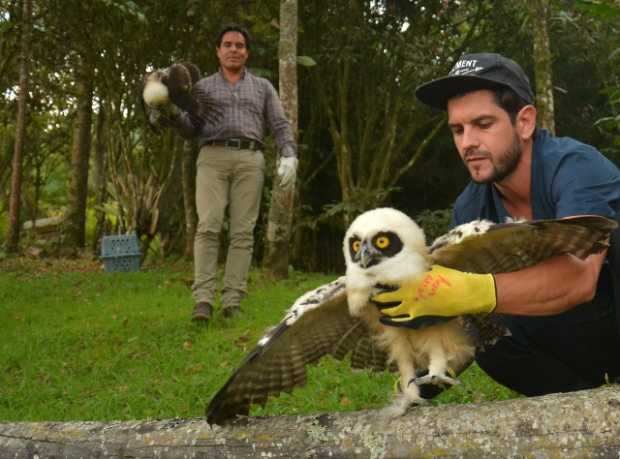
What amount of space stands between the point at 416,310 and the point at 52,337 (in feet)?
16.4

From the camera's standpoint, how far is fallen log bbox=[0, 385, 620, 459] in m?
1.85

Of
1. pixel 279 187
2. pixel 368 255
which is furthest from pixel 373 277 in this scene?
pixel 279 187

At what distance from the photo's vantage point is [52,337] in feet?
20.8

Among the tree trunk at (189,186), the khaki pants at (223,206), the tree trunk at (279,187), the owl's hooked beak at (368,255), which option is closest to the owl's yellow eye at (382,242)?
the owl's hooked beak at (368,255)

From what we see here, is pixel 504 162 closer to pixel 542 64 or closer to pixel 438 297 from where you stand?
pixel 438 297

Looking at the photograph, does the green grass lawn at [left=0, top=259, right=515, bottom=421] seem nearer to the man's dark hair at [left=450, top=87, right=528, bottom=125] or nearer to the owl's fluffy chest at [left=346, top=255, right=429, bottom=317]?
the owl's fluffy chest at [left=346, top=255, right=429, bottom=317]

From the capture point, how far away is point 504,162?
2.62 metres

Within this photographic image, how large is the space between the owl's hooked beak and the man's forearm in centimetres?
43

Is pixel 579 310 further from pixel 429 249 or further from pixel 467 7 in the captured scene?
pixel 467 7

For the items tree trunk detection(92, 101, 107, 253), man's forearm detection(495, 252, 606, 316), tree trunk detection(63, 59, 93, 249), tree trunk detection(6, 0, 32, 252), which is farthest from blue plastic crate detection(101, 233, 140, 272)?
man's forearm detection(495, 252, 606, 316)

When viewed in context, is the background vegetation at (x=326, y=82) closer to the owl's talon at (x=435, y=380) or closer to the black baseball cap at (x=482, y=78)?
the black baseball cap at (x=482, y=78)

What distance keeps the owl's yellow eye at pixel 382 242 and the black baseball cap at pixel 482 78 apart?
2.26 ft

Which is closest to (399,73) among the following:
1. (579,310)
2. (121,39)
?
(121,39)

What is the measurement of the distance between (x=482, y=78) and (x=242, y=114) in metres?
3.75
